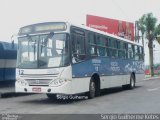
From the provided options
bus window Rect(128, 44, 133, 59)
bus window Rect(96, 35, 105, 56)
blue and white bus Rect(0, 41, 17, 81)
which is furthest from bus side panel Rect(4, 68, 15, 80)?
bus window Rect(128, 44, 133, 59)

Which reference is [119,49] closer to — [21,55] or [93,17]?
[21,55]

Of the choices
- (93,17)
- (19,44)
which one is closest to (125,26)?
(93,17)

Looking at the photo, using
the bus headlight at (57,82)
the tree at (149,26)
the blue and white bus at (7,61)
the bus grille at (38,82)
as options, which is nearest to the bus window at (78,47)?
the bus headlight at (57,82)

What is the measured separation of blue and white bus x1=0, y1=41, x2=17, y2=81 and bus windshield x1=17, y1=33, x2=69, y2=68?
4.38 m

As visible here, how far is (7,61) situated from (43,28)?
213 inches

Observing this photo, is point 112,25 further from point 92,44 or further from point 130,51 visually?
point 92,44

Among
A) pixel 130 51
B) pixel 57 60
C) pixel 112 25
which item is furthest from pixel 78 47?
pixel 112 25

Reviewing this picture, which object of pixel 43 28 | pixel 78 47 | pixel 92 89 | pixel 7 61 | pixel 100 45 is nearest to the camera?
pixel 43 28

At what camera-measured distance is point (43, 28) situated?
14305 mm

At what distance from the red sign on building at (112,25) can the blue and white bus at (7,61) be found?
27958 millimetres

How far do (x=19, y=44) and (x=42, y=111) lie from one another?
4.04 meters

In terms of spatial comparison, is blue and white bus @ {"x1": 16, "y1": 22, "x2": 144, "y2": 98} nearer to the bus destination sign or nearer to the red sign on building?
the bus destination sign

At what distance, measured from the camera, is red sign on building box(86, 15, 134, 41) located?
4803 cm

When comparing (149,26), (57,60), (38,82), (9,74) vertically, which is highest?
(149,26)
